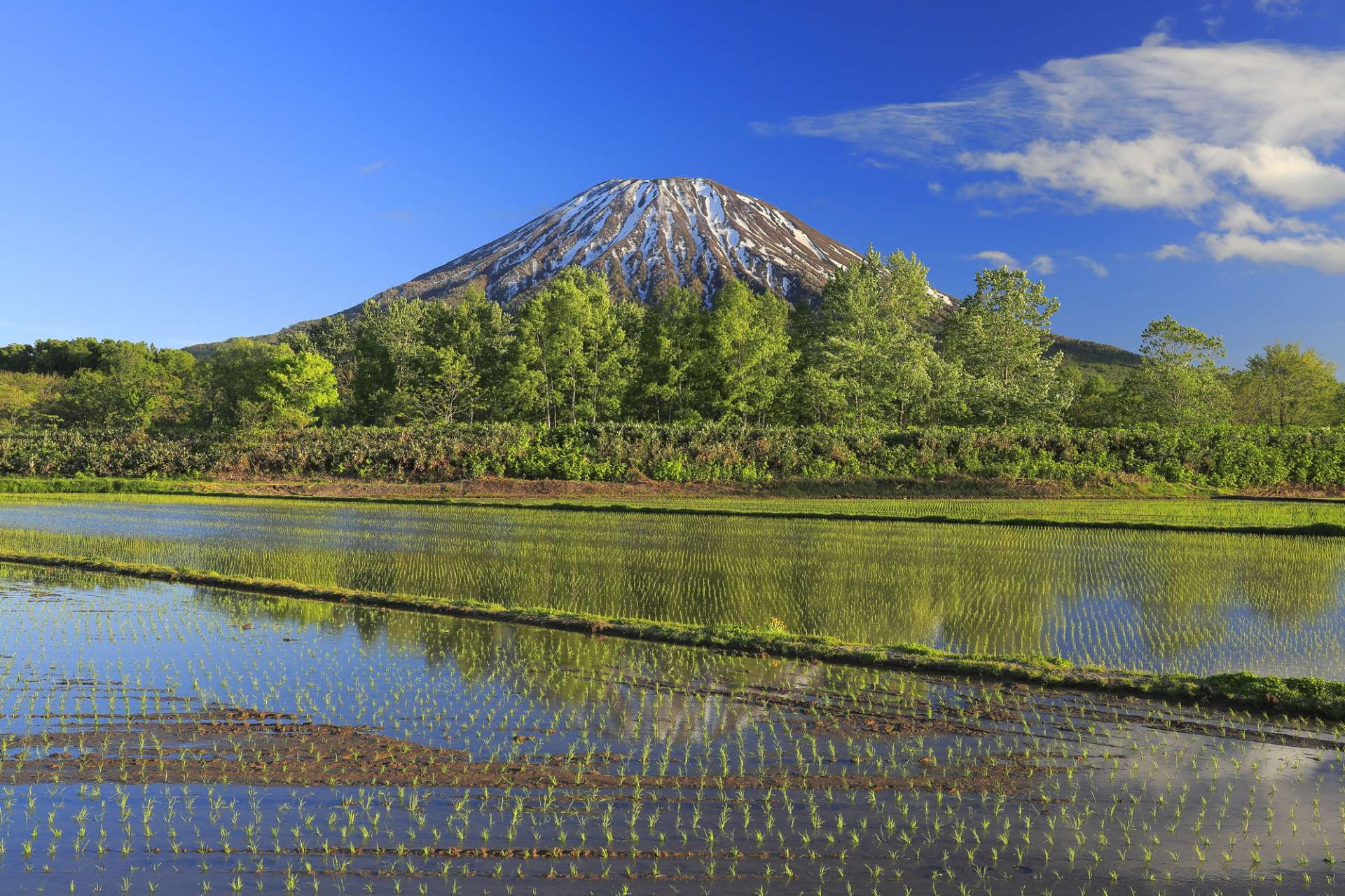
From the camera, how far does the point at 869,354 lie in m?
50.5

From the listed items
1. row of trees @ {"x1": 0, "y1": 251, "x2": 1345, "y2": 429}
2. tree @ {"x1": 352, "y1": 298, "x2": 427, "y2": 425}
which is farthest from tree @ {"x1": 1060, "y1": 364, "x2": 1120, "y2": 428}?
tree @ {"x1": 352, "y1": 298, "x2": 427, "y2": 425}

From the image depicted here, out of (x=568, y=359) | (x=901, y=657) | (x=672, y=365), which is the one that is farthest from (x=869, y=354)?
(x=901, y=657)

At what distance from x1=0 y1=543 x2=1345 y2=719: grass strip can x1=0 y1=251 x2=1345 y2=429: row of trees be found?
34.3 m

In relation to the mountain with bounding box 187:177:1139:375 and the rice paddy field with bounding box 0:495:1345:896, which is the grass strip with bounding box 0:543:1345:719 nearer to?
the rice paddy field with bounding box 0:495:1345:896

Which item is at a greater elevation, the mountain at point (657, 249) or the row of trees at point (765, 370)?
the mountain at point (657, 249)

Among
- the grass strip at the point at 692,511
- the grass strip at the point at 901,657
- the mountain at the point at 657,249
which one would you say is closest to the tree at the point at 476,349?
the grass strip at the point at 692,511

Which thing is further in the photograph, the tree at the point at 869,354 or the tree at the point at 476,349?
the tree at the point at 476,349

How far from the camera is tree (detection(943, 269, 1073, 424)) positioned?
51.3 meters

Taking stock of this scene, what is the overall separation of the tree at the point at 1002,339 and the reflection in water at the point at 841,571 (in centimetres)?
2646

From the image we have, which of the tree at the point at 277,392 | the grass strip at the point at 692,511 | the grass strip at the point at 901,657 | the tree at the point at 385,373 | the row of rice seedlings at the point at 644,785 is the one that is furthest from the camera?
the tree at the point at 385,373

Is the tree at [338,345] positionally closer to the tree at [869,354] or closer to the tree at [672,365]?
the tree at [672,365]

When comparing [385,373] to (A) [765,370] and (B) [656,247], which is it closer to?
(A) [765,370]

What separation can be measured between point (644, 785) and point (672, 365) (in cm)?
4632

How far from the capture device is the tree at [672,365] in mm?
52125
